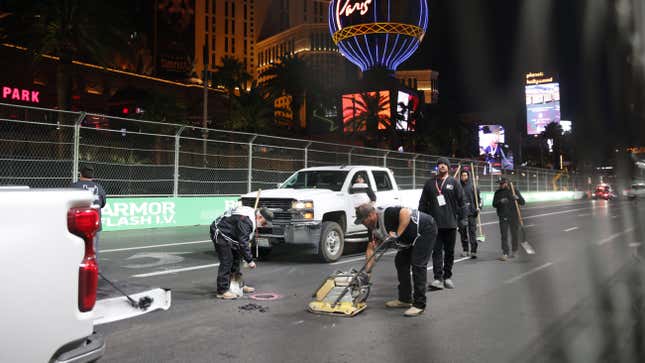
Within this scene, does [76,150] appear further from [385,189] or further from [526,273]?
[526,273]

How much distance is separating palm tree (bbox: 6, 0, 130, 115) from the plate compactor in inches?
1008

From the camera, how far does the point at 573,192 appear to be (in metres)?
61.2

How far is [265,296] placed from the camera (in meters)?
7.02

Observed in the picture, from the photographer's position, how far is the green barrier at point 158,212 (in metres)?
14.5

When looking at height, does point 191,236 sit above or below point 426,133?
below

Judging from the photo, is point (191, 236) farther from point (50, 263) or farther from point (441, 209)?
point (50, 263)

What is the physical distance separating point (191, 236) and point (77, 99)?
43.7 metres

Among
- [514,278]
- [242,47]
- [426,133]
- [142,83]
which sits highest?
[242,47]

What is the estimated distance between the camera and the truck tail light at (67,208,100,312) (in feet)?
9.14

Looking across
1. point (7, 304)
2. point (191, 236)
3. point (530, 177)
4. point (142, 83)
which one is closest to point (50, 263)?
point (7, 304)

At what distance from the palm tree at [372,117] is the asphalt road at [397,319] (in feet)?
201

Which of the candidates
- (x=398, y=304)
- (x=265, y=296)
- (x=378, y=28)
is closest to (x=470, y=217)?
(x=398, y=304)

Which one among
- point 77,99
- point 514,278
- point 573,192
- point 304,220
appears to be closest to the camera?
point 514,278

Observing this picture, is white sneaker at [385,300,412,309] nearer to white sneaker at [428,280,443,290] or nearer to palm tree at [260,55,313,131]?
white sneaker at [428,280,443,290]
